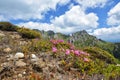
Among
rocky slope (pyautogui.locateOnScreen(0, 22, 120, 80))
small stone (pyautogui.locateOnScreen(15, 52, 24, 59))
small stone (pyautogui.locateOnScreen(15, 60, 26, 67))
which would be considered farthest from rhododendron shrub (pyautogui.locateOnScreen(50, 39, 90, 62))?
small stone (pyautogui.locateOnScreen(15, 60, 26, 67))

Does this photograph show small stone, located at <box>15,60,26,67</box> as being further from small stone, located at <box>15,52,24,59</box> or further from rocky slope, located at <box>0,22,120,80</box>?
small stone, located at <box>15,52,24,59</box>

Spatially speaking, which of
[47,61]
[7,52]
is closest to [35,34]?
[7,52]

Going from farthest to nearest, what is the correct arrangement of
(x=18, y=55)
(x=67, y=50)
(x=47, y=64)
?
(x=67, y=50) < (x=18, y=55) < (x=47, y=64)

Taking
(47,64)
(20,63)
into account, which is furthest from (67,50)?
(20,63)

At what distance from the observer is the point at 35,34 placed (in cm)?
1731

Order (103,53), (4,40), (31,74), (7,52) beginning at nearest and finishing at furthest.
Answer: (31,74) < (7,52) < (4,40) < (103,53)

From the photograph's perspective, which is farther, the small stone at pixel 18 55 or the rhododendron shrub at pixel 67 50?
the rhododendron shrub at pixel 67 50

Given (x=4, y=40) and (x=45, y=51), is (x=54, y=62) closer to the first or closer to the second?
(x=45, y=51)

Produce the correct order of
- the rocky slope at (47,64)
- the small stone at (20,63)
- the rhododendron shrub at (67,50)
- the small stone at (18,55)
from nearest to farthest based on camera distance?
the rocky slope at (47,64)
the small stone at (20,63)
the small stone at (18,55)
the rhododendron shrub at (67,50)

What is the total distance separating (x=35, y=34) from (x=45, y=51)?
3.83 m

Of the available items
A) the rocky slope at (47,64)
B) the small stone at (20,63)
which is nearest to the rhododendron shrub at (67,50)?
the rocky slope at (47,64)

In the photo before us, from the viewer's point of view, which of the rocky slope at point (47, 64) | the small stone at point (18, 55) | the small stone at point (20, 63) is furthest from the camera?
the small stone at point (18, 55)

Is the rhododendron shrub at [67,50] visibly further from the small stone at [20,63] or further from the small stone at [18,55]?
the small stone at [20,63]

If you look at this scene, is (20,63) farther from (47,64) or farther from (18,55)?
(47,64)
